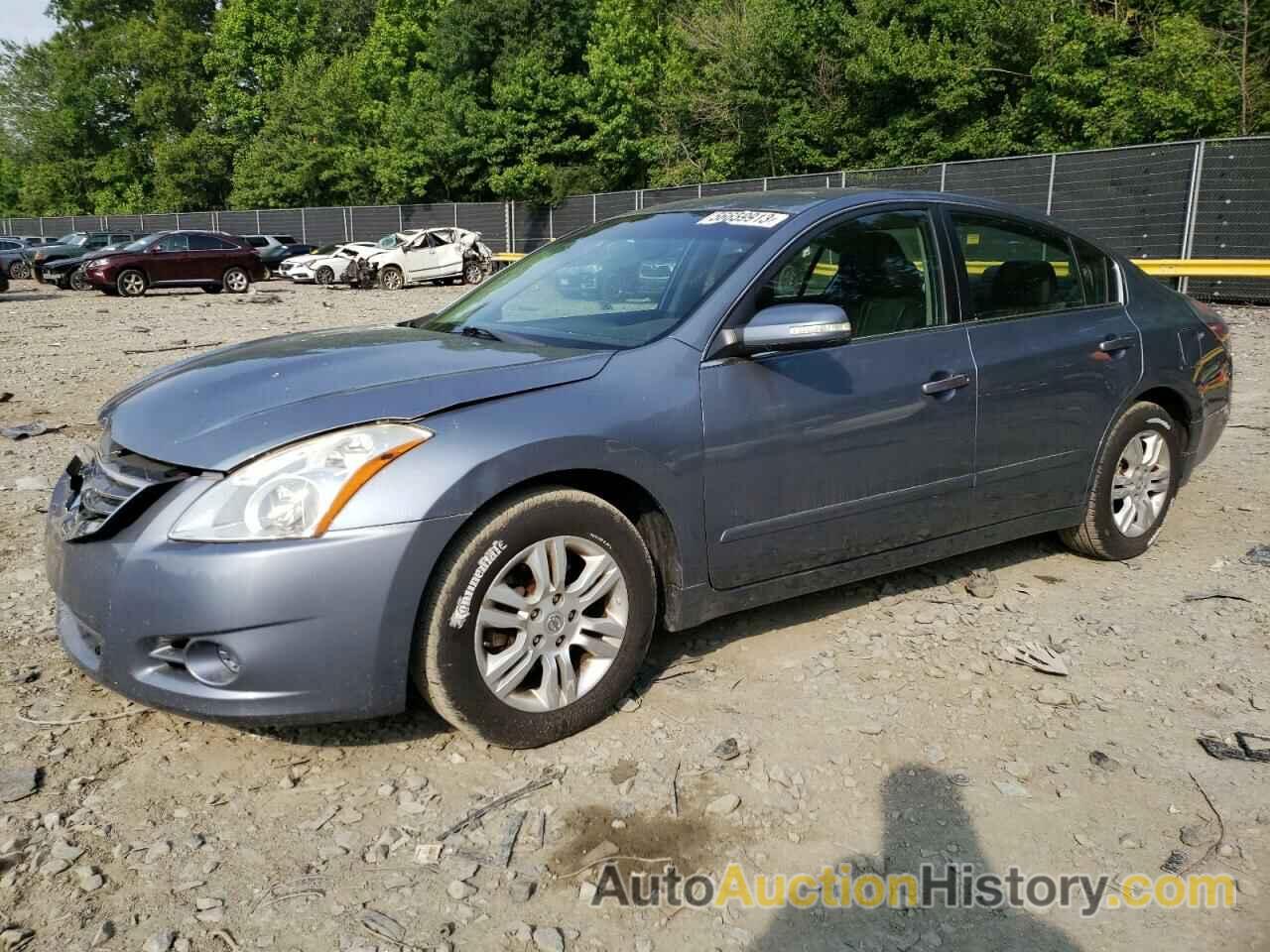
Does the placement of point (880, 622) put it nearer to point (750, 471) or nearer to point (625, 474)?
point (750, 471)

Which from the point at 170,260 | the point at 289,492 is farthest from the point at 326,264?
the point at 289,492

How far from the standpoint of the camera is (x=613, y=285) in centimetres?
377

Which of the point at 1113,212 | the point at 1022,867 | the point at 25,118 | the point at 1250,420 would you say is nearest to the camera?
the point at 1022,867

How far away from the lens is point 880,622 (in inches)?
160

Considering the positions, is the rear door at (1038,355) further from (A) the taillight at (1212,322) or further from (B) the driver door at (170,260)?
(B) the driver door at (170,260)

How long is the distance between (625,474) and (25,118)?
79.1m

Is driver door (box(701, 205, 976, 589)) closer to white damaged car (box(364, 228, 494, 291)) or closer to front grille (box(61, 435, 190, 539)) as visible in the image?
front grille (box(61, 435, 190, 539))

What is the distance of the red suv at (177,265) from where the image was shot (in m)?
22.9

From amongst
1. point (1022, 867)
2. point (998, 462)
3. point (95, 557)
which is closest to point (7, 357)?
point (95, 557)

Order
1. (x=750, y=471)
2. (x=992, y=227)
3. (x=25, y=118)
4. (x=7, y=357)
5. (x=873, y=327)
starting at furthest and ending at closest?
(x=25, y=118) < (x=7, y=357) < (x=992, y=227) < (x=873, y=327) < (x=750, y=471)

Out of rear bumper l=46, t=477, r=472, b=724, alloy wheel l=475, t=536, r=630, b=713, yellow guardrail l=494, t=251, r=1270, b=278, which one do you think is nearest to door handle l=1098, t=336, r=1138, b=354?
alloy wheel l=475, t=536, r=630, b=713

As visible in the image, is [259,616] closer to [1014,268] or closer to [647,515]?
[647,515]

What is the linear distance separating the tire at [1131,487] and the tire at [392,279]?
23362mm

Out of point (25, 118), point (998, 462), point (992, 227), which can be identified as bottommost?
point (998, 462)
